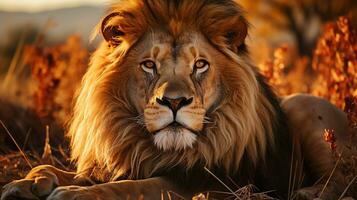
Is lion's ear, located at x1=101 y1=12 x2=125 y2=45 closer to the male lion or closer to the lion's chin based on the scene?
the male lion

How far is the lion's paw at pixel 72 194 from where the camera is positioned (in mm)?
4352

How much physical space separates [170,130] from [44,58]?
3.23 m

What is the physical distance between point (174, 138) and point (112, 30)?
931 millimetres

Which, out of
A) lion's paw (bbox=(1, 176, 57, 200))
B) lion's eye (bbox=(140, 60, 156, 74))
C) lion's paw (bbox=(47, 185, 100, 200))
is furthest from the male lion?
lion's paw (bbox=(47, 185, 100, 200))

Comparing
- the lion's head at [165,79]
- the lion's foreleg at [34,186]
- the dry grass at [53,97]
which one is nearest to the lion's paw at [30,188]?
the lion's foreleg at [34,186]

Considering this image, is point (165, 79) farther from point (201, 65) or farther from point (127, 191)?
point (127, 191)

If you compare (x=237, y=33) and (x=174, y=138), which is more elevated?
(x=237, y=33)

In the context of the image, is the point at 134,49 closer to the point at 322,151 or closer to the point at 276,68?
the point at 322,151

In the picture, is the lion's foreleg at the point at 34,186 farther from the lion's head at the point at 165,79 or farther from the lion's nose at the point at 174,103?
the lion's nose at the point at 174,103

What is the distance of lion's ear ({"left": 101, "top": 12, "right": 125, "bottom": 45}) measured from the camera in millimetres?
5180

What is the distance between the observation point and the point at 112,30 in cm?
526

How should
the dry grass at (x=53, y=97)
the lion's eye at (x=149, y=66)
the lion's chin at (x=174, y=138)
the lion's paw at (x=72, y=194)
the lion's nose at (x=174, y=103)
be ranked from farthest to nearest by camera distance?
1. the dry grass at (x=53, y=97)
2. the lion's eye at (x=149, y=66)
3. the lion's chin at (x=174, y=138)
4. the lion's nose at (x=174, y=103)
5. the lion's paw at (x=72, y=194)

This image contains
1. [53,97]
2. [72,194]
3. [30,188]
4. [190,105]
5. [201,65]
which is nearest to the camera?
[72,194]

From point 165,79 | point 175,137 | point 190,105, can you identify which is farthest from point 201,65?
point 175,137
